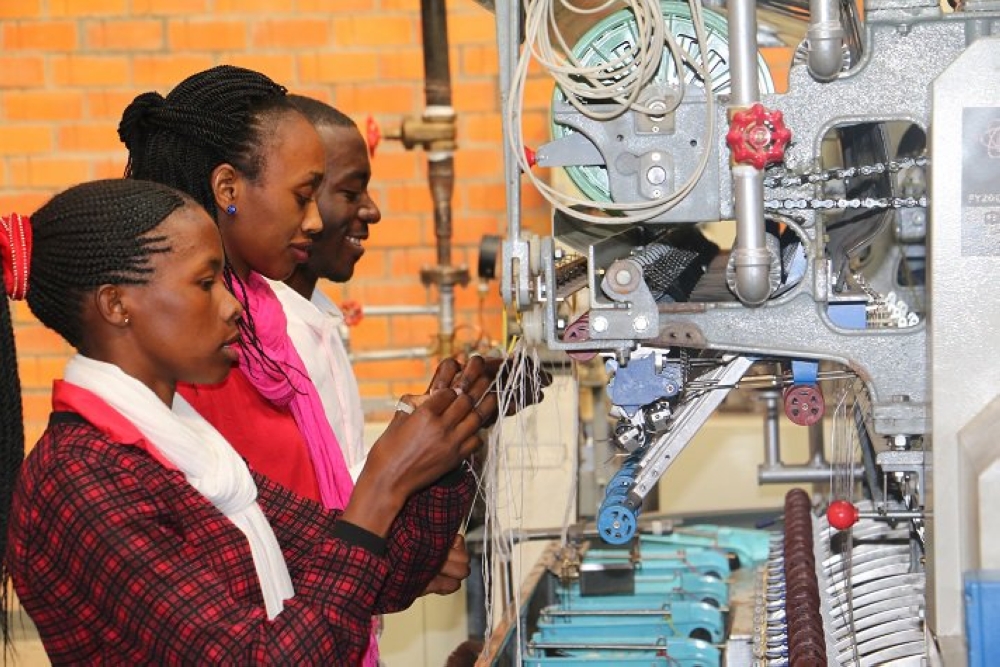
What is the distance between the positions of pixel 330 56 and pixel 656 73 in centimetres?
267

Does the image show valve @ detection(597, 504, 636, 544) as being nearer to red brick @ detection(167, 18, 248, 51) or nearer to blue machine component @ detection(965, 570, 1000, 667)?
blue machine component @ detection(965, 570, 1000, 667)

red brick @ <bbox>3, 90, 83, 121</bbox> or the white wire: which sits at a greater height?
red brick @ <bbox>3, 90, 83, 121</bbox>

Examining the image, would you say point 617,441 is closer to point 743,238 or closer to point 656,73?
point 743,238

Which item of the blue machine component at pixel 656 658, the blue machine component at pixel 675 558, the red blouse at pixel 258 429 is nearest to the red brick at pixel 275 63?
the blue machine component at pixel 675 558

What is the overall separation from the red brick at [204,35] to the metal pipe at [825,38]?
2902 millimetres

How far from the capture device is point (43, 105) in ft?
14.6

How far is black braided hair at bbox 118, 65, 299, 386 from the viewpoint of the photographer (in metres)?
1.96

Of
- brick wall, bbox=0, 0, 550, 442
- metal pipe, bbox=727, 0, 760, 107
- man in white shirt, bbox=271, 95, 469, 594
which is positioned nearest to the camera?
metal pipe, bbox=727, 0, 760, 107

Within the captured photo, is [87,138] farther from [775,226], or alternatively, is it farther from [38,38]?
[775,226]

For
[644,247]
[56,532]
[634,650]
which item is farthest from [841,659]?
[56,532]

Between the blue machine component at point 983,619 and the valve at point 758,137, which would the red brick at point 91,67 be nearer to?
the valve at point 758,137

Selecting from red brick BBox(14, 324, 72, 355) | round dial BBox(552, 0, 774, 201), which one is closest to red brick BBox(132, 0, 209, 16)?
red brick BBox(14, 324, 72, 355)

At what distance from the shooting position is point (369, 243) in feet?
14.6

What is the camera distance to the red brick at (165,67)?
4.43 m
